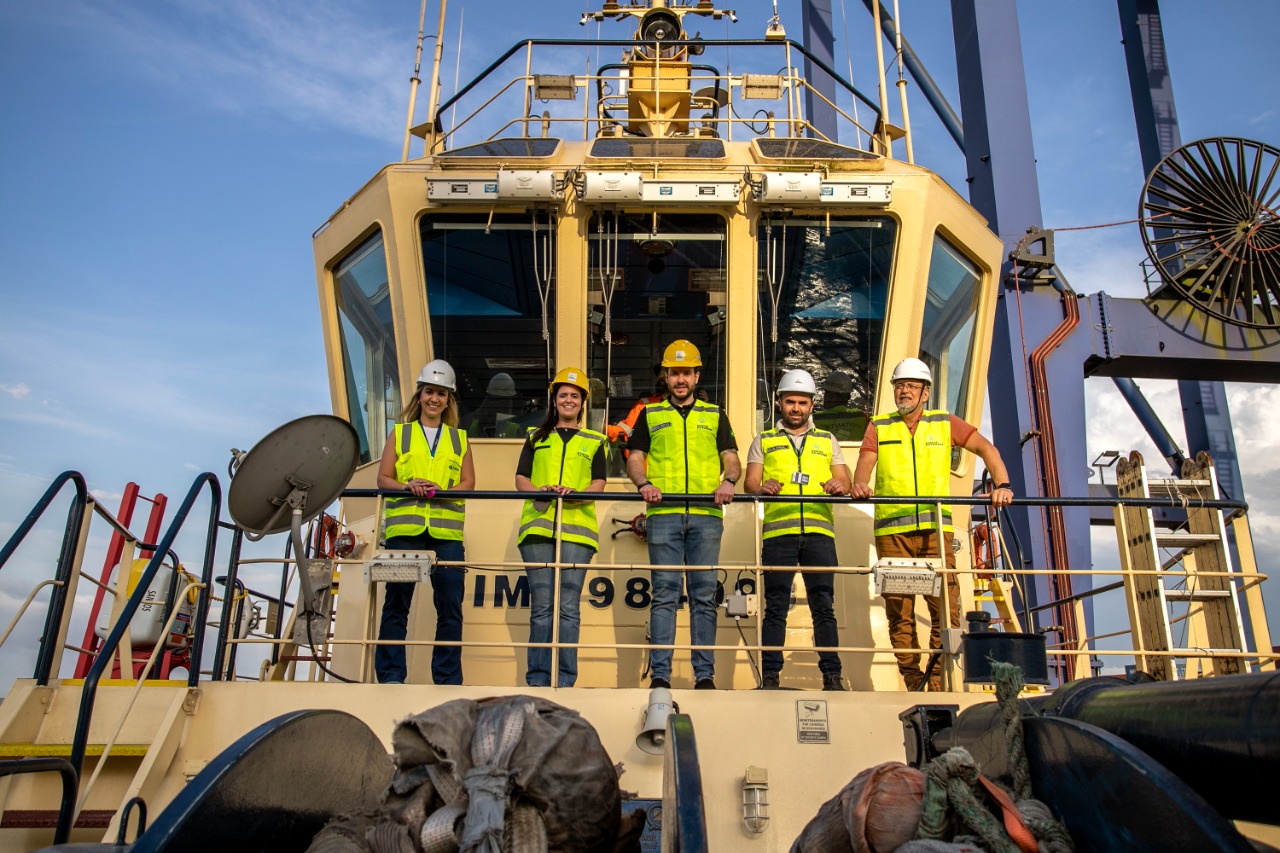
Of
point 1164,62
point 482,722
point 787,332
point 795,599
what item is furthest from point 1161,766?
point 1164,62

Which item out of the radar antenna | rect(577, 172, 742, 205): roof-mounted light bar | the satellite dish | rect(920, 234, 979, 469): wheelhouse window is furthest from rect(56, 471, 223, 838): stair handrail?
the radar antenna

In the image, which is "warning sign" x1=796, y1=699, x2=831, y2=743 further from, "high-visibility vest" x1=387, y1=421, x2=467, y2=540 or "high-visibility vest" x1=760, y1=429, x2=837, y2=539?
"high-visibility vest" x1=387, y1=421, x2=467, y2=540

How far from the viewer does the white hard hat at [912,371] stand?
548 cm

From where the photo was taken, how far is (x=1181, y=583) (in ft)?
33.5

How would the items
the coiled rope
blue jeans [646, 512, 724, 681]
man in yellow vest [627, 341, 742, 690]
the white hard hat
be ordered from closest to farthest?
the coiled rope < blue jeans [646, 512, 724, 681] < man in yellow vest [627, 341, 742, 690] < the white hard hat

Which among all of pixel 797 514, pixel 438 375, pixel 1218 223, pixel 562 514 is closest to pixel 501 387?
pixel 438 375

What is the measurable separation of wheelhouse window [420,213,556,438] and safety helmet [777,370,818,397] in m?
1.39

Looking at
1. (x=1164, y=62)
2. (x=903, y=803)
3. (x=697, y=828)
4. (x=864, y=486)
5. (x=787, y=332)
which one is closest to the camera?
(x=903, y=803)

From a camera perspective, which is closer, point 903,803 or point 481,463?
point 903,803

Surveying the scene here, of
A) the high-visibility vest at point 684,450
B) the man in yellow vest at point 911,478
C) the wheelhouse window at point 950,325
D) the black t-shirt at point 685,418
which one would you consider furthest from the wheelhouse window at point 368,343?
the wheelhouse window at point 950,325

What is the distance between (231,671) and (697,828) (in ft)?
10.6

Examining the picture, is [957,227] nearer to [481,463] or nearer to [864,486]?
[864,486]

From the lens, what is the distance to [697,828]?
1957 millimetres

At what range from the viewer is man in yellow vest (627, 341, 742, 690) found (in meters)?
4.67
